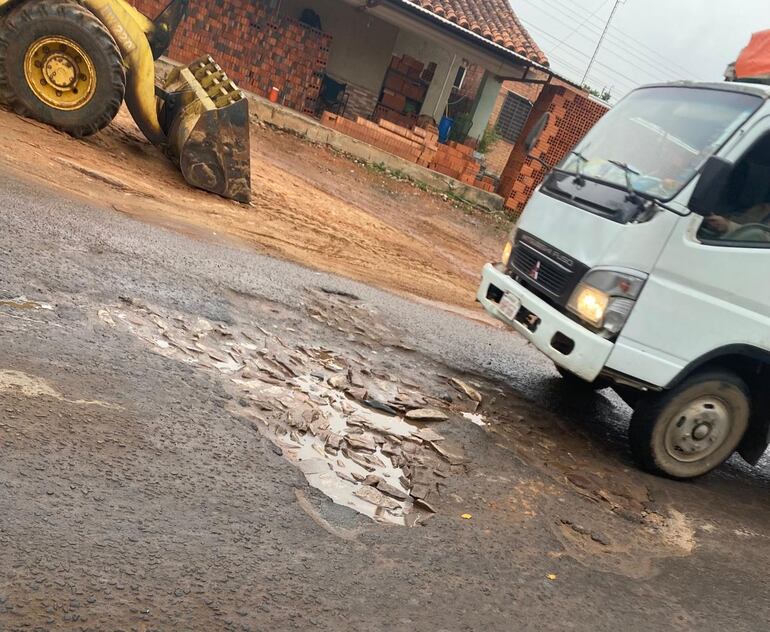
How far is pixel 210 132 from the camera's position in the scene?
25.8 feet

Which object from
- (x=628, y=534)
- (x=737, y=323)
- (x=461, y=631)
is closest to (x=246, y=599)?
(x=461, y=631)

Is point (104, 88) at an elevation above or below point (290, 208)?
above

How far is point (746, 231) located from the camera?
4.34 meters

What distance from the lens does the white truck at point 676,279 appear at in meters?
4.27

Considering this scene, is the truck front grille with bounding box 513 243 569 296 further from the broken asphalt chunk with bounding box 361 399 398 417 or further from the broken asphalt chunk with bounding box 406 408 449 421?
the broken asphalt chunk with bounding box 361 399 398 417

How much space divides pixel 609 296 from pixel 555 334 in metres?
0.46

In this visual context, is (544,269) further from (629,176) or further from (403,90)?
(403,90)

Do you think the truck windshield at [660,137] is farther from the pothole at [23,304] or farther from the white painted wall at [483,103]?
the white painted wall at [483,103]

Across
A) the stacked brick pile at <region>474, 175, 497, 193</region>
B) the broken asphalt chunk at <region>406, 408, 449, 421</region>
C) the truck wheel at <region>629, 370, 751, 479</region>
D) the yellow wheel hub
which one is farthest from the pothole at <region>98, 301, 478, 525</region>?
the stacked brick pile at <region>474, 175, 497, 193</region>

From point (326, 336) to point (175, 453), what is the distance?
2309mm

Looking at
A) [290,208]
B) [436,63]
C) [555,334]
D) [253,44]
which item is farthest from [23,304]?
[436,63]

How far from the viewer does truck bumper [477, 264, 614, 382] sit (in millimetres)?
4383

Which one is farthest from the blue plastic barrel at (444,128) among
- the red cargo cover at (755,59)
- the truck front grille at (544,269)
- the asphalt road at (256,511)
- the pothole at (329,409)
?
the pothole at (329,409)

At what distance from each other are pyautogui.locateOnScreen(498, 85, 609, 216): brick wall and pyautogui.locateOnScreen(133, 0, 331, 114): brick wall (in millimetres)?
6020
